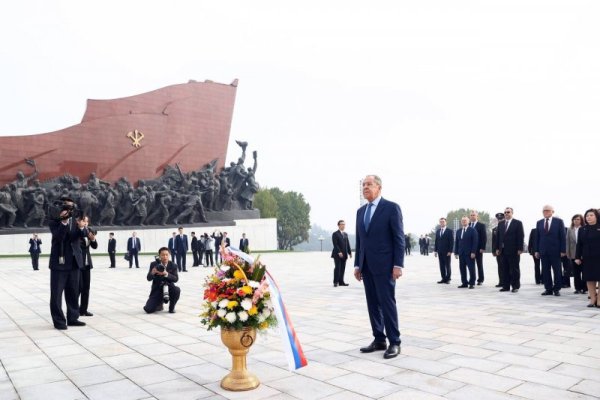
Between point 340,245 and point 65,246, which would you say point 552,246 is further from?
point 65,246

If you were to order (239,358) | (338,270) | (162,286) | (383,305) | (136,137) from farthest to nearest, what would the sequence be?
1. (136,137)
2. (338,270)
3. (162,286)
4. (383,305)
5. (239,358)

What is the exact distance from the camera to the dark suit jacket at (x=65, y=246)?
587 centimetres

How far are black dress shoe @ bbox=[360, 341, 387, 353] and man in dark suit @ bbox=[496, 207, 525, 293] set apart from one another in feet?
17.5

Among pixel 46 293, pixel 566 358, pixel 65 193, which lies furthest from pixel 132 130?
pixel 566 358

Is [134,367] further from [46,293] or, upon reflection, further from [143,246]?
[143,246]

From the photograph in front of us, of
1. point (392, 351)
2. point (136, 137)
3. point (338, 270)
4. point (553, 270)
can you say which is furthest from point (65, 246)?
point (136, 137)

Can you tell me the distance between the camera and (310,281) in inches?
453

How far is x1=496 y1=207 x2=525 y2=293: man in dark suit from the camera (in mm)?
8641

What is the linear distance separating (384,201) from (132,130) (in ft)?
87.7

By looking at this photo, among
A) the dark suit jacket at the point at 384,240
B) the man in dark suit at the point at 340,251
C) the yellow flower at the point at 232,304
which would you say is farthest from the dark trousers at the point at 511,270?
the yellow flower at the point at 232,304

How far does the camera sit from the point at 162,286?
6.86m

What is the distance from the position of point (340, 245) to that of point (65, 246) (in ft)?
18.7

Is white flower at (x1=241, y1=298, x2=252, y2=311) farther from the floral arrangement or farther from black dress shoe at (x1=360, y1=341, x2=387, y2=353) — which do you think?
black dress shoe at (x1=360, y1=341, x2=387, y2=353)

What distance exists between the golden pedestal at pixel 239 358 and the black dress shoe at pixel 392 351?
1.29 meters
